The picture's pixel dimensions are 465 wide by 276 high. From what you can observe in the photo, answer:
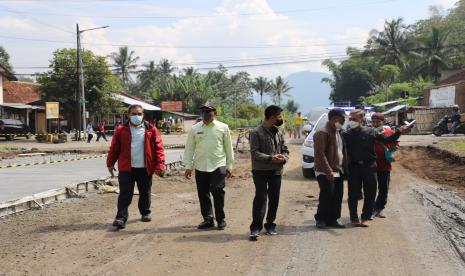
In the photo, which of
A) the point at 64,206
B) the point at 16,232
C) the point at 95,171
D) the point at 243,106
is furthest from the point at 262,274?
the point at 243,106

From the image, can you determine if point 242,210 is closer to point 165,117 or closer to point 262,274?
point 262,274

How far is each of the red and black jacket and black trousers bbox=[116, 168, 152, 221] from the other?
0.11m

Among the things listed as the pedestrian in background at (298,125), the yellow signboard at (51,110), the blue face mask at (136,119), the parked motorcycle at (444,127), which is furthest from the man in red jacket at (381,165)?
the yellow signboard at (51,110)

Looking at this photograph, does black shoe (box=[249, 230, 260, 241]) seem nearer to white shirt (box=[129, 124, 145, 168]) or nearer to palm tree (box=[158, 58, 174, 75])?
white shirt (box=[129, 124, 145, 168])

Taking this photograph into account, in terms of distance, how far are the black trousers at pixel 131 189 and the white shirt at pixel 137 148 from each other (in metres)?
0.12

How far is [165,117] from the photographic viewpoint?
62.6 metres

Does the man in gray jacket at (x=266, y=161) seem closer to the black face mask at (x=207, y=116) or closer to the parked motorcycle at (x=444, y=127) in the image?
the black face mask at (x=207, y=116)

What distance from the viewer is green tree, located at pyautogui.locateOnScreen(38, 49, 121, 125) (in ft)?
135

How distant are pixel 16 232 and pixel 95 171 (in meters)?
8.06

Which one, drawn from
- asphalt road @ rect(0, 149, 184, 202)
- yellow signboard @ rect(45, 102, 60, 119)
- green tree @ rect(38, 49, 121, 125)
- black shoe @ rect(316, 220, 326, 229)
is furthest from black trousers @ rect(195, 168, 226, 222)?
green tree @ rect(38, 49, 121, 125)

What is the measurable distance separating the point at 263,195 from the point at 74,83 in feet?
122

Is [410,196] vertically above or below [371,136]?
below

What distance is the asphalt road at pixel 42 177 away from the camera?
1086 cm

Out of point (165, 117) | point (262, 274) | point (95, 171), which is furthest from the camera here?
point (165, 117)
